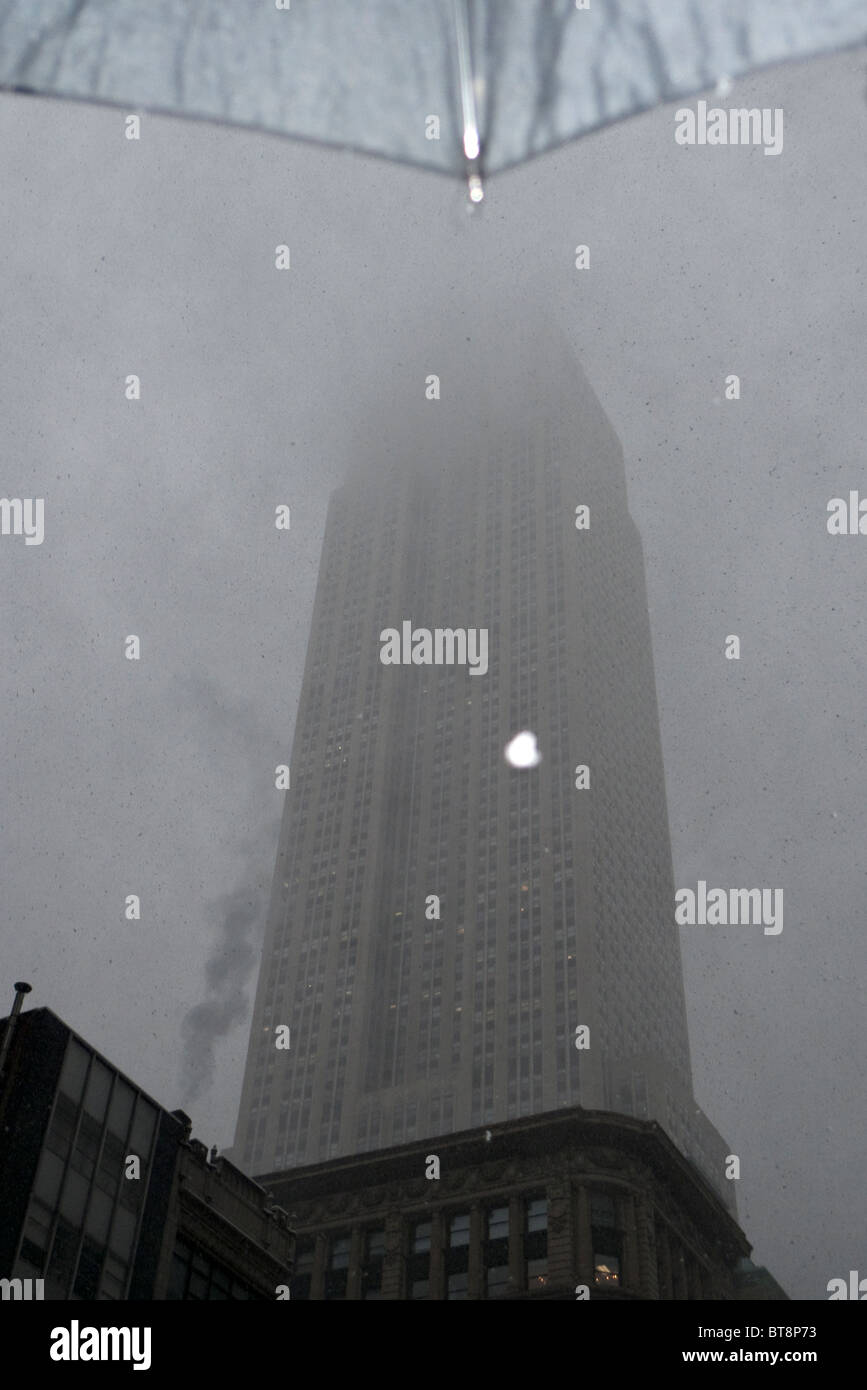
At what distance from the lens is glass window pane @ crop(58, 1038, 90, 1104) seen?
88.0 ft

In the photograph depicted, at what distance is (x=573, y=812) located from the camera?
398 feet

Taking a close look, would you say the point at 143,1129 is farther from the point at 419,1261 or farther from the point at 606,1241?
the point at 419,1261

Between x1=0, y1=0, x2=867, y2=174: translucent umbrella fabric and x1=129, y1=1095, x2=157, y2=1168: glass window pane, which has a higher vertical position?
x1=129, y1=1095, x2=157, y2=1168: glass window pane

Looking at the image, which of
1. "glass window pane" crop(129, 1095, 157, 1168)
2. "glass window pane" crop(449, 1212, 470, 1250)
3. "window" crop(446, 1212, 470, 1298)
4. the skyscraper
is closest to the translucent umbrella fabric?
"glass window pane" crop(129, 1095, 157, 1168)

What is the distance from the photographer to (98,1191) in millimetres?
26766

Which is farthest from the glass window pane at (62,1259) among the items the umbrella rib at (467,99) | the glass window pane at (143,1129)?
the umbrella rib at (467,99)

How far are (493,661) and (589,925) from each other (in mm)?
38752

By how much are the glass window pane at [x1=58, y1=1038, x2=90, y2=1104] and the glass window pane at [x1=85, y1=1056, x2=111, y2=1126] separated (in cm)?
28

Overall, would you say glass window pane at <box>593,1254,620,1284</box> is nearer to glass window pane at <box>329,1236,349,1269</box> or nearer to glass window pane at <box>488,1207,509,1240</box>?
glass window pane at <box>488,1207,509,1240</box>

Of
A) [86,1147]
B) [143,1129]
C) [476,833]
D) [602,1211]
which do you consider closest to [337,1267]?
[602,1211]

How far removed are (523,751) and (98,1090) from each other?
10385 cm
